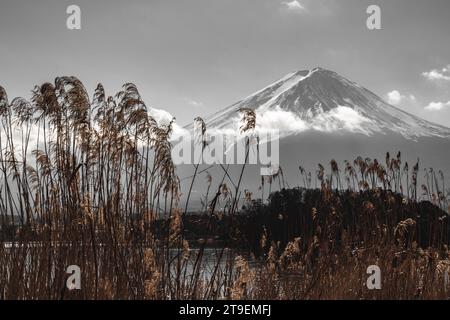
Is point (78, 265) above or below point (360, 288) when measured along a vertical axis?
above

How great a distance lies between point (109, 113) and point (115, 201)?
685 millimetres

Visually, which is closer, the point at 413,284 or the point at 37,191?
the point at 37,191

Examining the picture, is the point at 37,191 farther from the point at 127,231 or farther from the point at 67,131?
the point at 127,231

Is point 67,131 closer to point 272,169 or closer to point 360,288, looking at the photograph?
point 272,169

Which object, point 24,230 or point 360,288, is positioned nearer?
point 24,230

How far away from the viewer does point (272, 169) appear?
207 inches
